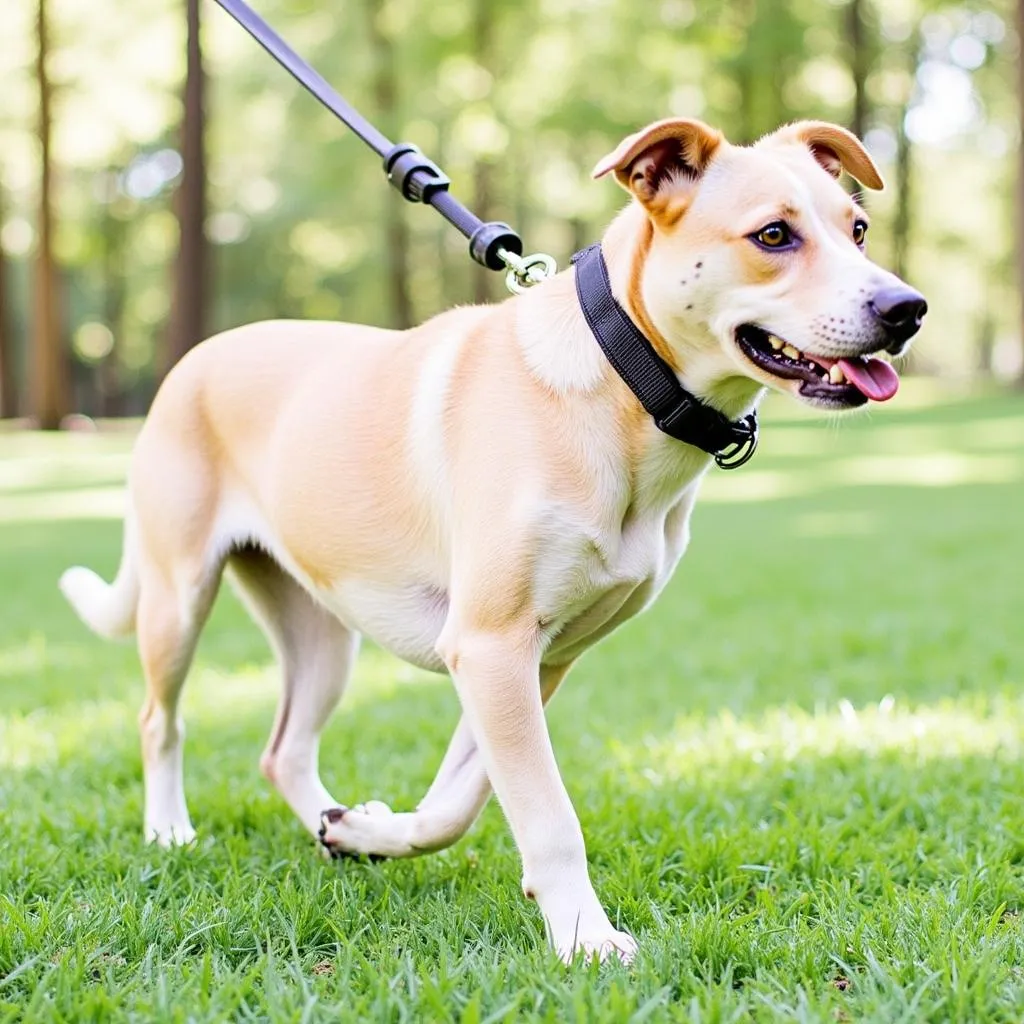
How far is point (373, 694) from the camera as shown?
258 inches

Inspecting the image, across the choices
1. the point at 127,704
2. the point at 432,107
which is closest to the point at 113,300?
the point at 432,107

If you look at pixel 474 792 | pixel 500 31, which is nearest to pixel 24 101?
pixel 500 31

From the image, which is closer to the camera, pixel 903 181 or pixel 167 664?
pixel 167 664

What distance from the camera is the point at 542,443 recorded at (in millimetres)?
3166

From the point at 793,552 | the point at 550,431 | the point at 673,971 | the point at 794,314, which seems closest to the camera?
the point at 673,971

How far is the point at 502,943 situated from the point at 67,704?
384 cm

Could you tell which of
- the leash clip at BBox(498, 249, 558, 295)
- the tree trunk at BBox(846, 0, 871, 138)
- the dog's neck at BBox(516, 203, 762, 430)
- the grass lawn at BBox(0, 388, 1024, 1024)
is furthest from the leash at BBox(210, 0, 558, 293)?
the tree trunk at BBox(846, 0, 871, 138)

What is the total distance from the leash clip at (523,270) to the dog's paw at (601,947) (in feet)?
5.95

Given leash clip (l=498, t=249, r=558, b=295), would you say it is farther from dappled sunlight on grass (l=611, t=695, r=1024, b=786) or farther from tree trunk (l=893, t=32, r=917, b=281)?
tree trunk (l=893, t=32, r=917, b=281)

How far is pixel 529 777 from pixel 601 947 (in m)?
0.41

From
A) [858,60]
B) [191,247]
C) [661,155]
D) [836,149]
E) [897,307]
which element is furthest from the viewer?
[858,60]

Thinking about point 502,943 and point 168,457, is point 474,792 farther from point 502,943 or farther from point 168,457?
point 168,457

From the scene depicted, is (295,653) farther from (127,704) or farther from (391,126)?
(391,126)

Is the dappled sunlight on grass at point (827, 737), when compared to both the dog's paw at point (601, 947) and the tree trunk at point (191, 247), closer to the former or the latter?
the dog's paw at point (601, 947)
